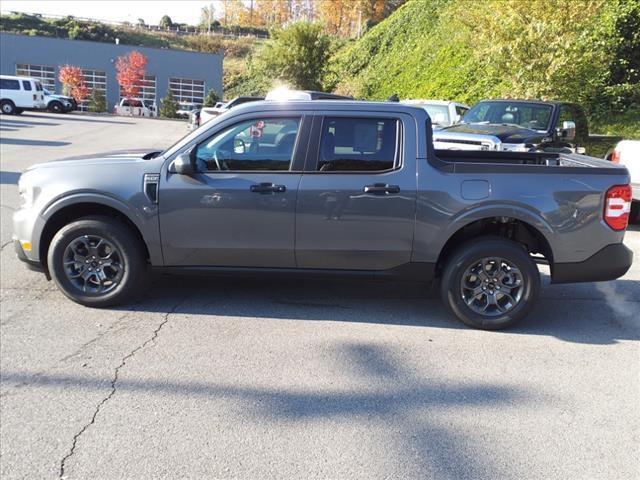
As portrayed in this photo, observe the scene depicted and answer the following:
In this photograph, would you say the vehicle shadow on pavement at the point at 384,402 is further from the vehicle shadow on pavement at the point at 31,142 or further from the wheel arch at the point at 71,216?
the vehicle shadow on pavement at the point at 31,142

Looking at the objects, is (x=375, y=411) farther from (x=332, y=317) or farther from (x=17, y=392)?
(x=17, y=392)

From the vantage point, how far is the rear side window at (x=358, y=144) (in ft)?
15.1

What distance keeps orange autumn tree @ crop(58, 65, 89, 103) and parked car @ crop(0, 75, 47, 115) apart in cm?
1584

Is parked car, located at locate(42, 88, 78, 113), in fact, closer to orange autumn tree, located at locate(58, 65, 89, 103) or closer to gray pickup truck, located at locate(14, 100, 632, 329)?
orange autumn tree, located at locate(58, 65, 89, 103)

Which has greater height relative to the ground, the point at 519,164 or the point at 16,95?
the point at 16,95

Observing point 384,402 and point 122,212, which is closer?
point 384,402

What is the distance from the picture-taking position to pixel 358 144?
4652 millimetres

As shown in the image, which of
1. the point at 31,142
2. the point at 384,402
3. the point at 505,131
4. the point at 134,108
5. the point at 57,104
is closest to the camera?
the point at 384,402

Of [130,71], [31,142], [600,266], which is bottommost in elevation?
[31,142]

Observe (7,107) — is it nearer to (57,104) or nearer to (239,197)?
(57,104)

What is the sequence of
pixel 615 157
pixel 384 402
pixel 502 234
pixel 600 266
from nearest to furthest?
pixel 384 402, pixel 600 266, pixel 502 234, pixel 615 157

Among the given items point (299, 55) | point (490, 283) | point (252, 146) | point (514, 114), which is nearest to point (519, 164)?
point (490, 283)

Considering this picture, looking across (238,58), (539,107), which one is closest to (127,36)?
(238,58)

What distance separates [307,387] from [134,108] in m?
47.6
